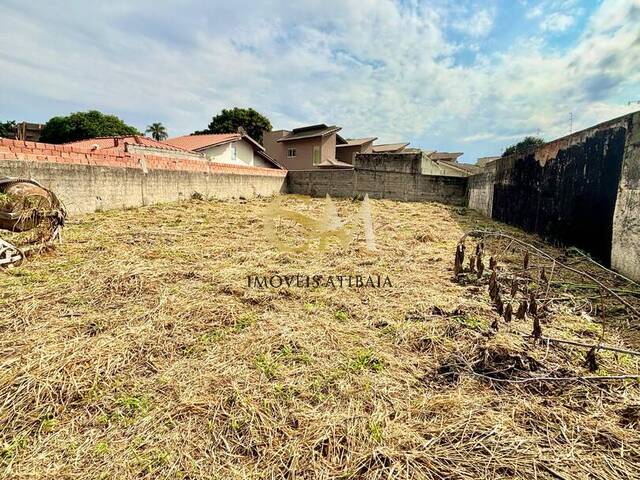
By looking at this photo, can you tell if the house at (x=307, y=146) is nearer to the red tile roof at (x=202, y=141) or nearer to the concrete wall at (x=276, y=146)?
the concrete wall at (x=276, y=146)

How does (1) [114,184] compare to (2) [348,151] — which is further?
(2) [348,151]

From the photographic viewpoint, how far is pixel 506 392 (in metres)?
1.59

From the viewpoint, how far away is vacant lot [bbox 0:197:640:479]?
3.99 feet

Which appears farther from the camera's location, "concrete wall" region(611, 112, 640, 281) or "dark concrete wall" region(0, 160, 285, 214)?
"dark concrete wall" region(0, 160, 285, 214)

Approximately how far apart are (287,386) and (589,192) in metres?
4.87

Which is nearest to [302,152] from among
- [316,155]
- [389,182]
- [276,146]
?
[316,155]

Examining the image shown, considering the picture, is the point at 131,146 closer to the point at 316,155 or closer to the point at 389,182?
the point at 389,182

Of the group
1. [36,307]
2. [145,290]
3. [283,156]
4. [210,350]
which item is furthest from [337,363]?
[283,156]

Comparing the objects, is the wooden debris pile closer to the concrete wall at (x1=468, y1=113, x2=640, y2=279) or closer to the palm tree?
the concrete wall at (x1=468, y1=113, x2=640, y2=279)

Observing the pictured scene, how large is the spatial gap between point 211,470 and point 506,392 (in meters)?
1.43

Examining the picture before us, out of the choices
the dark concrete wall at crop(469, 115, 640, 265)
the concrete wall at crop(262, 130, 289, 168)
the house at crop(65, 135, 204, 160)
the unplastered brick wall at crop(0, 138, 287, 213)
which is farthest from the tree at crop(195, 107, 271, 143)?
the dark concrete wall at crop(469, 115, 640, 265)

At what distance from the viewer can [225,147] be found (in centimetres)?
1744

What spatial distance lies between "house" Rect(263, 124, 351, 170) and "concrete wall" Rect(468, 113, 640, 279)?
1391cm

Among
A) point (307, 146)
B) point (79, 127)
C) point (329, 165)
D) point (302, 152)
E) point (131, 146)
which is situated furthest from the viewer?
point (79, 127)
